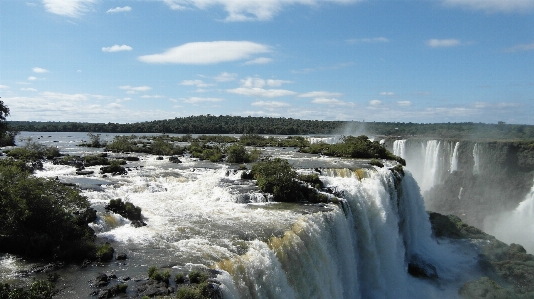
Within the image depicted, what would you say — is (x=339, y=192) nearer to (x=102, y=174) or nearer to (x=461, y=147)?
(x=102, y=174)

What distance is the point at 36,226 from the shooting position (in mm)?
12828

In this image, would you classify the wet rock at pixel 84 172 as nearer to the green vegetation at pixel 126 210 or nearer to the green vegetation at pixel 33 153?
the green vegetation at pixel 33 153

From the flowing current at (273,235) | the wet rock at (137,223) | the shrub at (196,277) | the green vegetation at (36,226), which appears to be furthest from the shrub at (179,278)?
the wet rock at (137,223)

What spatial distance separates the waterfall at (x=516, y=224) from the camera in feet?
116

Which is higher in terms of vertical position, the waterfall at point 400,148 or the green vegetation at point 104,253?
the waterfall at point 400,148

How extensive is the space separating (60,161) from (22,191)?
2140cm

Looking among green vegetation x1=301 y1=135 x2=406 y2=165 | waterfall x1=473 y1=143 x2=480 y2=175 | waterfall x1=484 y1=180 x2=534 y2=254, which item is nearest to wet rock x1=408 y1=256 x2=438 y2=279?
green vegetation x1=301 y1=135 x2=406 y2=165

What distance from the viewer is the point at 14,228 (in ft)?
41.1

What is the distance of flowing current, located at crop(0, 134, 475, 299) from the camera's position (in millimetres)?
12008

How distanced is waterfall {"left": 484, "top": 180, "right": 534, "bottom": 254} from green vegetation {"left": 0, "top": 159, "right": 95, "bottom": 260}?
36.6m

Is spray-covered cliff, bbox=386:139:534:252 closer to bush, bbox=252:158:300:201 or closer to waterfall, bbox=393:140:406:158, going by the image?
waterfall, bbox=393:140:406:158

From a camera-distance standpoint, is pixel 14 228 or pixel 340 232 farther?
pixel 340 232

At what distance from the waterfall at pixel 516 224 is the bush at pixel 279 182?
25.5 metres

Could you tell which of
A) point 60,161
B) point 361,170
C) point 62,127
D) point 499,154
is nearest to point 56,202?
point 361,170
